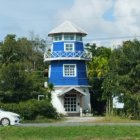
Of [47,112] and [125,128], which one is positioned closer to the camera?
[125,128]

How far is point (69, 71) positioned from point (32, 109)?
15663 millimetres

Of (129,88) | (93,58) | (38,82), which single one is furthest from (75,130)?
(93,58)

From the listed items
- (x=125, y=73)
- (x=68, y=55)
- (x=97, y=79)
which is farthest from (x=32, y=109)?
(x=97, y=79)

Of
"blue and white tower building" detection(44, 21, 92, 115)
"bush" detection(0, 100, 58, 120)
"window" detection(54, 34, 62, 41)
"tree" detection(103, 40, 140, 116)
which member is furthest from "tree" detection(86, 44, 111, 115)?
"bush" detection(0, 100, 58, 120)

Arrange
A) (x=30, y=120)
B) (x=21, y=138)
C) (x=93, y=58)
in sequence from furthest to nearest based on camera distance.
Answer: (x=93, y=58), (x=30, y=120), (x=21, y=138)

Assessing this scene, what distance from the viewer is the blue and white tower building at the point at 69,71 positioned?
64188 mm

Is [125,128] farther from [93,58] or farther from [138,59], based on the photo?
[93,58]

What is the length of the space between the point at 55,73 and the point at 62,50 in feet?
9.38

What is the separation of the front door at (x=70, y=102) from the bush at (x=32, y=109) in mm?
11207

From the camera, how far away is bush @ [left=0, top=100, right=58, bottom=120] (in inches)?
1962

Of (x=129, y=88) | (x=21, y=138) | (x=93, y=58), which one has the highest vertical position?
(x=93, y=58)

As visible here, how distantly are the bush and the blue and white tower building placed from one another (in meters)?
11.1

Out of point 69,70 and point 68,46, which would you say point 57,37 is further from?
point 69,70

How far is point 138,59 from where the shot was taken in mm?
53500
